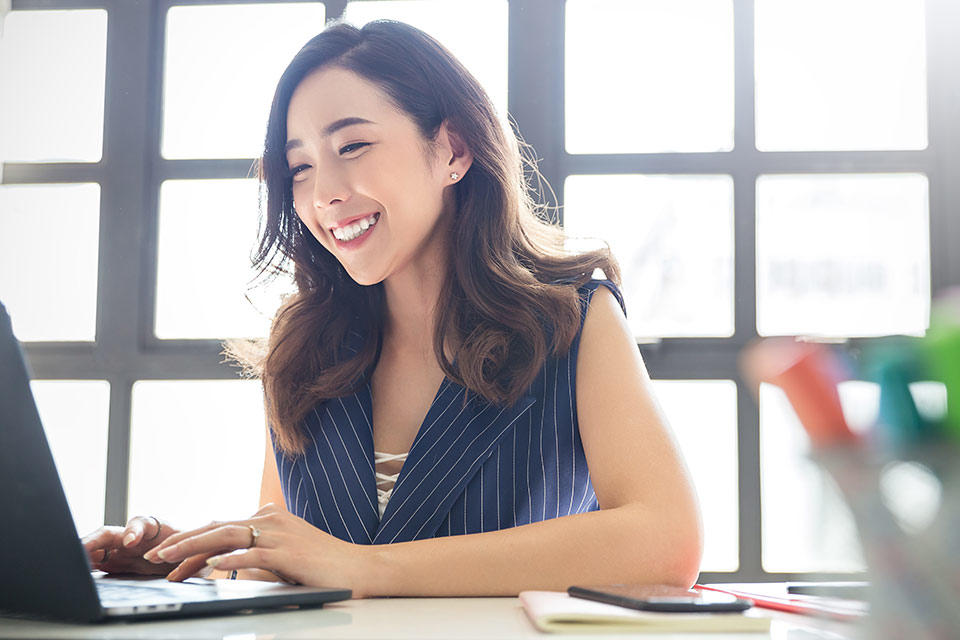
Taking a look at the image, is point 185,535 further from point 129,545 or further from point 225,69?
point 225,69

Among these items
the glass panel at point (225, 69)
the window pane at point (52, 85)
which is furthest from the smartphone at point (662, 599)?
the window pane at point (52, 85)

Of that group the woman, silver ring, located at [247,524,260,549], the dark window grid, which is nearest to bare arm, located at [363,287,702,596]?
the woman

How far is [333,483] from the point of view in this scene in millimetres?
1458

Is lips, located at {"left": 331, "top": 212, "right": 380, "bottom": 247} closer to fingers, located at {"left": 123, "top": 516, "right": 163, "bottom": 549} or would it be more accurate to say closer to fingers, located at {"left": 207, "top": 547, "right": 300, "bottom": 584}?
fingers, located at {"left": 123, "top": 516, "right": 163, "bottom": 549}

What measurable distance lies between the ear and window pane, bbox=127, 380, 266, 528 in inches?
40.2

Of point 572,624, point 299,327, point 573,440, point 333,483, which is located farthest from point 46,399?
point 572,624

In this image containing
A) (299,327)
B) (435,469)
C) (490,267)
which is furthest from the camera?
(299,327)

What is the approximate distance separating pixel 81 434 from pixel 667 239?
169 cm

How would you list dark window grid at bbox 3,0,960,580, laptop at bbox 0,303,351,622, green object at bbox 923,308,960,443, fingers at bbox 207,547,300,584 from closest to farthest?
green object at bbox 923,308,960,443, laptop at bbox 0,303,351,622, fingers at bbox 207,547,300,584, dark window grid at bbox 3,0,960,580

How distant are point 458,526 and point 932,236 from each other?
60.1 inches

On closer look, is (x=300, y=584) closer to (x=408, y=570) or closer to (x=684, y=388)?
(x=408, y=570)

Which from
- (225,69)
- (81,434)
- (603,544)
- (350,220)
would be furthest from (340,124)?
(81,434)

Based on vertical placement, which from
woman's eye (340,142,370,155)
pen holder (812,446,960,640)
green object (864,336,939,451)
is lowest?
pen holder (812,446,960,640)

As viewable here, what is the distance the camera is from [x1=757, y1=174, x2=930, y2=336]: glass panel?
225cm
